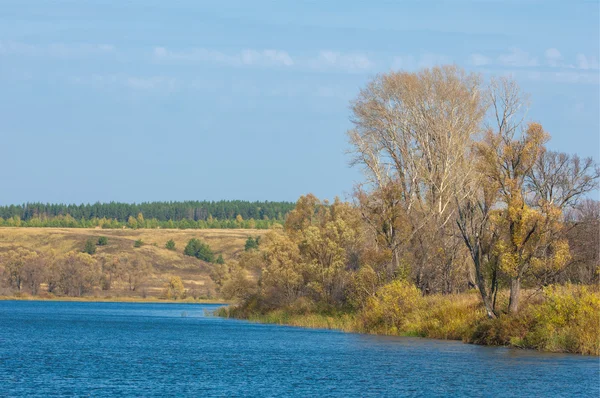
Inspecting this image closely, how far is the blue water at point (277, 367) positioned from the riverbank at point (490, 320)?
1.22m

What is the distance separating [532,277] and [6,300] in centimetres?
10815

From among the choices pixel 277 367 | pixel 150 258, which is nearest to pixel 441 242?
pixel 277 367

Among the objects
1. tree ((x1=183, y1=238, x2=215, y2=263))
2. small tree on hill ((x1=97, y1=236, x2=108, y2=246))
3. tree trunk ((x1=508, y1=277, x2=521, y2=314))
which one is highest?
small tree on hill ((x1=97, y1=236, x2=108, y2=246))

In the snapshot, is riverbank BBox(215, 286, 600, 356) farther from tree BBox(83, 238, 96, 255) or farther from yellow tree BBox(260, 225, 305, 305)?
tree BBox(83, 238, 96, 255)

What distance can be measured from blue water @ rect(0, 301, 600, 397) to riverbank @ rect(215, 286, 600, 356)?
1.22 meters

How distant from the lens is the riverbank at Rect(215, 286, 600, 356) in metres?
43.9

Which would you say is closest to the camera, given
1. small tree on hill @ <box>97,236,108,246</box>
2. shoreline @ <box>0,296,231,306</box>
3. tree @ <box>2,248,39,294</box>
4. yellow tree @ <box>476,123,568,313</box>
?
yellow tree @ <box>476,123,568,313</box>

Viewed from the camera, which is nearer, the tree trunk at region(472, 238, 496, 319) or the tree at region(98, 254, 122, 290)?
the tree trunk at region(472, 238, 496, 319)

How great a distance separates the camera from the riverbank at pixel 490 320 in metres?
43.9

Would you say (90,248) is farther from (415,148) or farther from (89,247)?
(415,148)

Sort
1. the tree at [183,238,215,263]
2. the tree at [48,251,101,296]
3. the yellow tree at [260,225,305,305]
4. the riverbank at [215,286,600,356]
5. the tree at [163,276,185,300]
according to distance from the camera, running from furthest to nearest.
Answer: the tree at [183,238,215,263] < the tree at [163,276,185,300] < the tree at [48,251,101,296] < the yellow tree at [260,225,305,305] < the riverbank at [215,286,600,356]

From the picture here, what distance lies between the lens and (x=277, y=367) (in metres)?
42.2

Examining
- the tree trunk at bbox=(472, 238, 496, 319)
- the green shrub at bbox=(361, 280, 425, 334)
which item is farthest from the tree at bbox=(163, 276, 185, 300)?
the tree trunk at bbox=(472, 238, 496, 319)

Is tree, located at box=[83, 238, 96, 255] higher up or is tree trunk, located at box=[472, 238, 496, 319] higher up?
tree, located at box=[83, 238, 96, 255]
